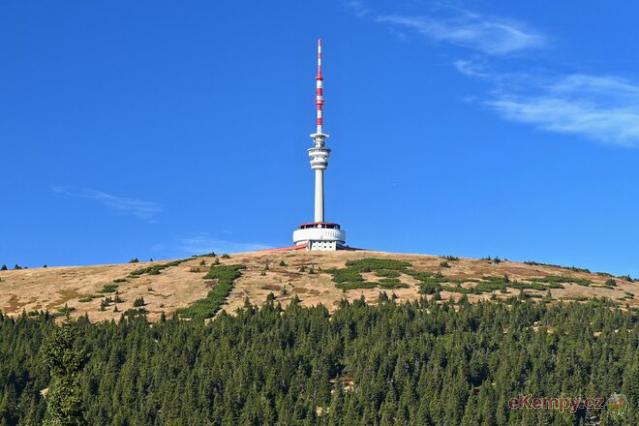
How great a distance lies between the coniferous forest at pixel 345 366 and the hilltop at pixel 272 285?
1091cm

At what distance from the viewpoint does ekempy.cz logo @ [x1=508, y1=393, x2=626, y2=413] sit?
121m

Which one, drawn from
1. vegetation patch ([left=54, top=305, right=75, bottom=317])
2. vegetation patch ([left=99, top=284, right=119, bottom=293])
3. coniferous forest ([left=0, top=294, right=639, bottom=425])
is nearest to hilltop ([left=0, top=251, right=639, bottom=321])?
vegetation patch ([left=99, top=284, right=119, bottom=293])

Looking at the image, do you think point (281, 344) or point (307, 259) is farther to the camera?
point (307, 259)

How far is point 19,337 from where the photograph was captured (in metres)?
151

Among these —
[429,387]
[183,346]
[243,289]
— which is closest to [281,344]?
[183,346]

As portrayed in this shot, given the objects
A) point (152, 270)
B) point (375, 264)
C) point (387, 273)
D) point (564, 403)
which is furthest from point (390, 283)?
point (564, 403)

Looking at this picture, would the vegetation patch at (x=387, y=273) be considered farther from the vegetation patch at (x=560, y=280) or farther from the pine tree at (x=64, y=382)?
the pine tree at (x=64, y=382)

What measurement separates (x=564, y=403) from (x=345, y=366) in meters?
27.0

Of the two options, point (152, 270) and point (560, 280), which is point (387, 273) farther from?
point (152, 270)

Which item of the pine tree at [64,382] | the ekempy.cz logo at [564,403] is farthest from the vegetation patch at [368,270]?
the pine tree at [64,382]

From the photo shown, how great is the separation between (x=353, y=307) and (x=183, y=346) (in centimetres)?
2556

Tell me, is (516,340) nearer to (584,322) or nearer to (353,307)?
(584,322)

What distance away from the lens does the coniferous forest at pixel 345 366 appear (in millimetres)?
121875

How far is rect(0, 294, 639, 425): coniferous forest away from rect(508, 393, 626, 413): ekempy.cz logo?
29 cm
